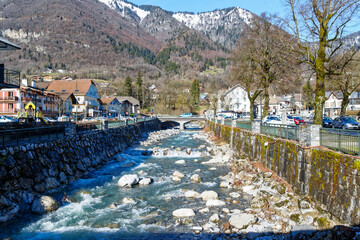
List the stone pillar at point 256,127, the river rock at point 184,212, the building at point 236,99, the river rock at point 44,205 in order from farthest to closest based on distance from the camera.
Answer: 1. the building at point 236,99
2. the stone pillar at point 256,127
3. the river rock at point 44,205
4. the river rock at point 184,212

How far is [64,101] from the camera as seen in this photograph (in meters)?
64.3

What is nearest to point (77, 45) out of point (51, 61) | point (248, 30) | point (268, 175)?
point (51, 61)

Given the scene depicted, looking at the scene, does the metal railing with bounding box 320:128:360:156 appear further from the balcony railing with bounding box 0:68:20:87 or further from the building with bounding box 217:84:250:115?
the building with bounding box 217:84:250:115

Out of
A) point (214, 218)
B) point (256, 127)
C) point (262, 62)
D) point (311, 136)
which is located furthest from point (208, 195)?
point (262, 62)

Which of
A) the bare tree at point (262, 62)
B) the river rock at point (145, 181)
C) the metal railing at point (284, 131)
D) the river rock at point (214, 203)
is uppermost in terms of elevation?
the bare tree at point (262, 62)

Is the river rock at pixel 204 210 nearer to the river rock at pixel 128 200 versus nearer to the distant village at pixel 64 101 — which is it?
the river rock at pixel 128 200

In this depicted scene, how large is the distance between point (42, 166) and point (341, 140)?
16.2 m

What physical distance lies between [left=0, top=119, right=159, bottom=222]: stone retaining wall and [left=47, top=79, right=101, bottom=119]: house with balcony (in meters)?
48.4

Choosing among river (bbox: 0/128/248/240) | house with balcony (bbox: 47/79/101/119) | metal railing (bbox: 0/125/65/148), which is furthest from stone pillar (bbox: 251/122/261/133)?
house with balcony (bbox: 47/79/101/119)

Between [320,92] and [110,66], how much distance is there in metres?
181

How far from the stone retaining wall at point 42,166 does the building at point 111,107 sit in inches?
2374

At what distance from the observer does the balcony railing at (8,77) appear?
672 inches

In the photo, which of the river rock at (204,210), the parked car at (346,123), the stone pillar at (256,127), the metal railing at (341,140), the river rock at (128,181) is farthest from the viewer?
the parked car at (346,123)

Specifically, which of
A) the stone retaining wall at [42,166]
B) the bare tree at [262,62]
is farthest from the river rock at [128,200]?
the bare tree at [262,62]
